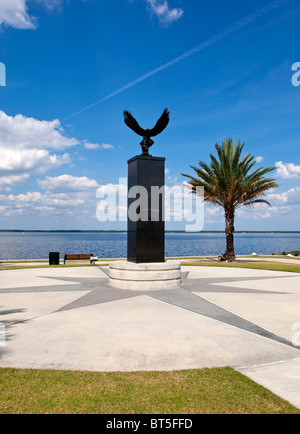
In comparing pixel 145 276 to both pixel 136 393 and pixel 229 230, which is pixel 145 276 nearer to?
pixel 136 393

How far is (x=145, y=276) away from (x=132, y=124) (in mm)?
5997

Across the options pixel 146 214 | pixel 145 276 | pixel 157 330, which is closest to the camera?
pixel 157 330

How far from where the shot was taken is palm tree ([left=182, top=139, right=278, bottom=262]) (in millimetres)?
25047

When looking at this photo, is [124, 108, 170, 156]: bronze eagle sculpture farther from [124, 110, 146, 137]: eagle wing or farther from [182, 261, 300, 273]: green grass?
[182, 261, 300, 273]: green grass

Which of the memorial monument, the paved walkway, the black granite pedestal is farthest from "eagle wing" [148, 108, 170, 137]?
the paved walkway

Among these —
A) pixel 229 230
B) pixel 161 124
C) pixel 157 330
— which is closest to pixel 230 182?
pixel 229 230

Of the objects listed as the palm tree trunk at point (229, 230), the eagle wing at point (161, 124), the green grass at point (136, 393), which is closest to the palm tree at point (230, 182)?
the palm tree trunk at point (229, 230)

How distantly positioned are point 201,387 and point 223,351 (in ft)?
4.48

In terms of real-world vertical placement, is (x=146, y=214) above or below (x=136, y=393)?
above

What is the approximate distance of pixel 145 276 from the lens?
1073 centimetres

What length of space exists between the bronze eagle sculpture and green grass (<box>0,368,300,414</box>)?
9367mm

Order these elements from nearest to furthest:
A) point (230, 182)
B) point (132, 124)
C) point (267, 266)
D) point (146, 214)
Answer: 1. point (146, 214)
2. point (132, 124)
3. point (267, 266)
4. point (230, 182)
